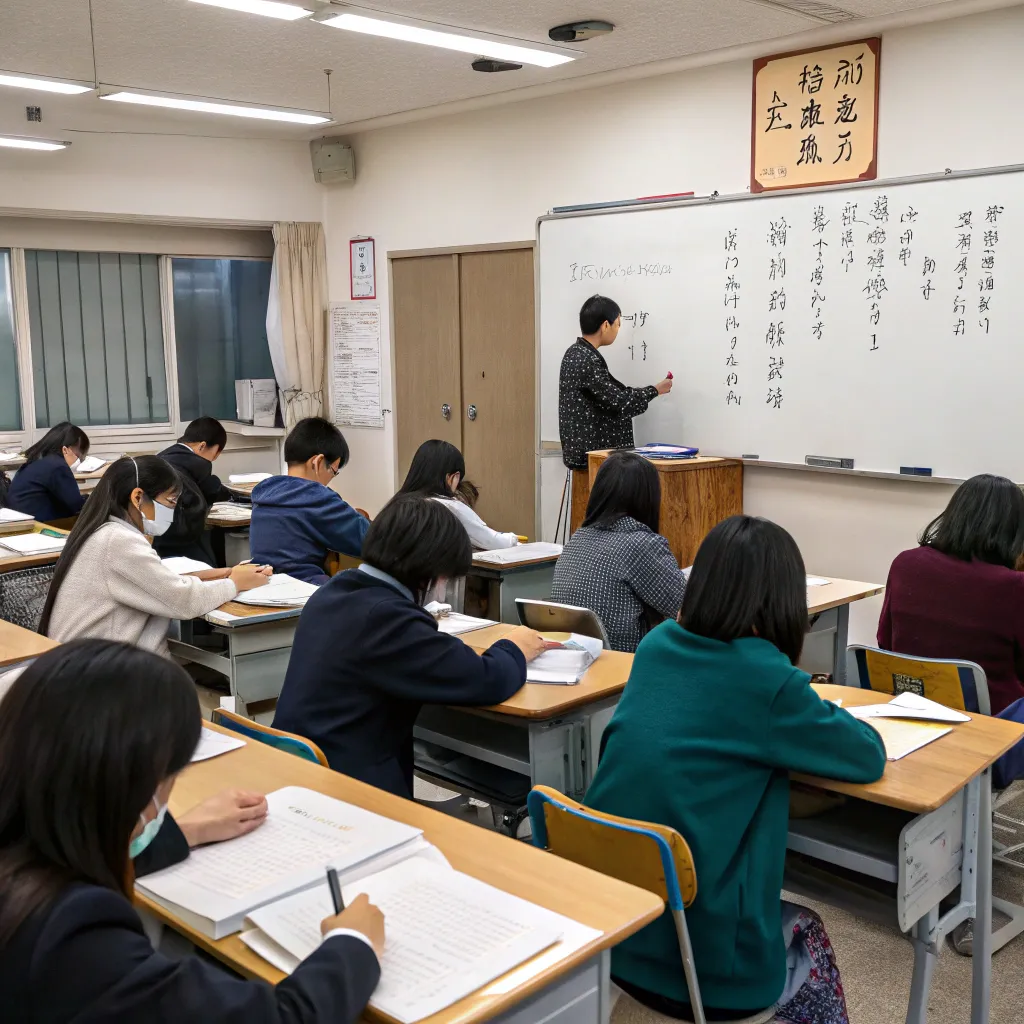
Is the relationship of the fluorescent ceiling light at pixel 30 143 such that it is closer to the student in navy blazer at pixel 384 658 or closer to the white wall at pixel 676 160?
the white wall at pixel 676 160

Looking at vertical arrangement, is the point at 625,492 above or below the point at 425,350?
below

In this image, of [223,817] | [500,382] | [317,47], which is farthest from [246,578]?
[500,382]

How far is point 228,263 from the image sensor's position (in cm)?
802

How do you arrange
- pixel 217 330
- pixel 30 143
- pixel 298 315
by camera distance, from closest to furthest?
1. pixel 30 143
2. pixel 298 315
3. pixel 217 330

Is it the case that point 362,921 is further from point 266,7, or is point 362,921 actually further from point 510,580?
point 266,7

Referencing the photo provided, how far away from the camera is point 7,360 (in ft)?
23.3

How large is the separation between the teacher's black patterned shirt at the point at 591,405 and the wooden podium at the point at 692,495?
206mm

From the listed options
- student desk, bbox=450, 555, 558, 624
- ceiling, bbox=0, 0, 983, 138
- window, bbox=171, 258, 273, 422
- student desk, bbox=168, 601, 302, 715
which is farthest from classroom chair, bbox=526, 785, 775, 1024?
window, bbox=171, 258, 273, 422

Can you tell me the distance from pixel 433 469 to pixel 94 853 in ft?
10.2

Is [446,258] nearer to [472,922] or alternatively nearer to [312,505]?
[312,505]

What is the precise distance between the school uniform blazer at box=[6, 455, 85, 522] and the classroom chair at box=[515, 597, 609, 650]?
3.06 m

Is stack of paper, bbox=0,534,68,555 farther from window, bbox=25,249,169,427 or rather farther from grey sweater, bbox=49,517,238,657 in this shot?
window, bbox=25,249,169,427

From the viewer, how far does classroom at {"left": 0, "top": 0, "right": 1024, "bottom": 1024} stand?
4.64 ft

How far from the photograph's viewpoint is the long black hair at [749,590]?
188 centimetres
